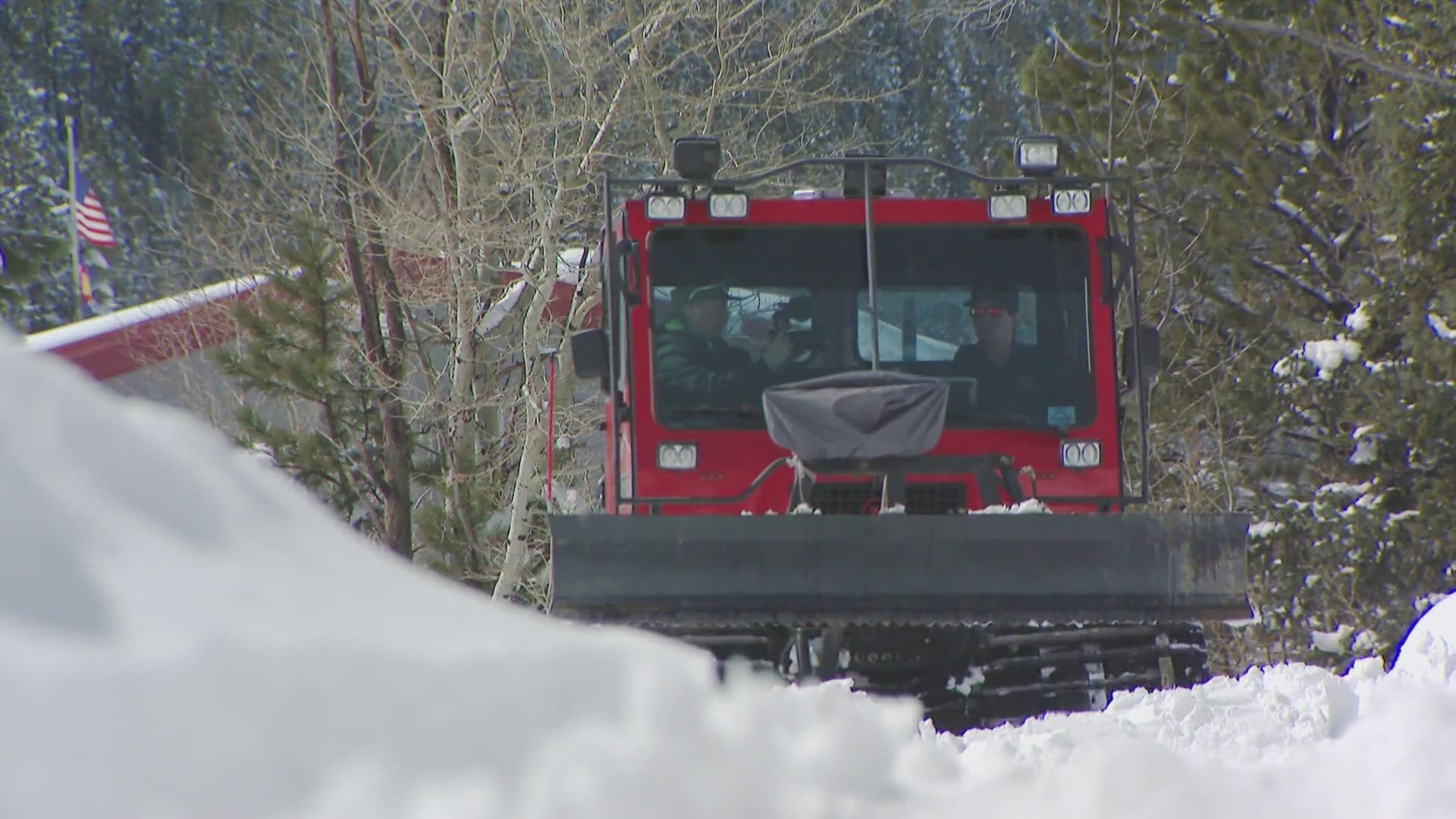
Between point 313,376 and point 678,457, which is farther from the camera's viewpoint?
point 313,376

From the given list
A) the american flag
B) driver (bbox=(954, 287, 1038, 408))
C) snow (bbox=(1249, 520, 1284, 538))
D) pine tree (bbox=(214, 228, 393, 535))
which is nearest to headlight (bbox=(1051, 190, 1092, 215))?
driver (bbox=(954, 287, 1038, 408))

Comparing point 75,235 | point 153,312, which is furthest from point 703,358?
point 75,235

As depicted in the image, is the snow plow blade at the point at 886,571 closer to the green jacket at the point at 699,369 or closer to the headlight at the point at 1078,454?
the headlight at the point at 1078,454

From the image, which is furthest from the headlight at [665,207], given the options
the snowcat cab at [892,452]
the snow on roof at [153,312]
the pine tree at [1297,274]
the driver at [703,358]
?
the snow on roof at [153,312]

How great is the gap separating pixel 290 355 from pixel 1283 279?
8.95 meters

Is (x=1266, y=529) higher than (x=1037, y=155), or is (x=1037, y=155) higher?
(x=1037, y=155)

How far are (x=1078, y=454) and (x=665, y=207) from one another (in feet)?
6.65

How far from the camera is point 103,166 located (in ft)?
150

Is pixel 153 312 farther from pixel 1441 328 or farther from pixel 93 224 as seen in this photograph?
pixel 1441 328

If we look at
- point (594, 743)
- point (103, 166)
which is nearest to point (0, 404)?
point (594, 743)

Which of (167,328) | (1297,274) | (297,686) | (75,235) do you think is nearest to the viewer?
(297,686)

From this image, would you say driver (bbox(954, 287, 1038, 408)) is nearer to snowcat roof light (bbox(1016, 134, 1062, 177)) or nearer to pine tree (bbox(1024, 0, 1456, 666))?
snowcat roof light (bbox(1016, 134, 1062, 177))

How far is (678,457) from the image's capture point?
24.5 feet

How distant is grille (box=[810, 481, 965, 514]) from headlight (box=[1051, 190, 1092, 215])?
50.7 inches
